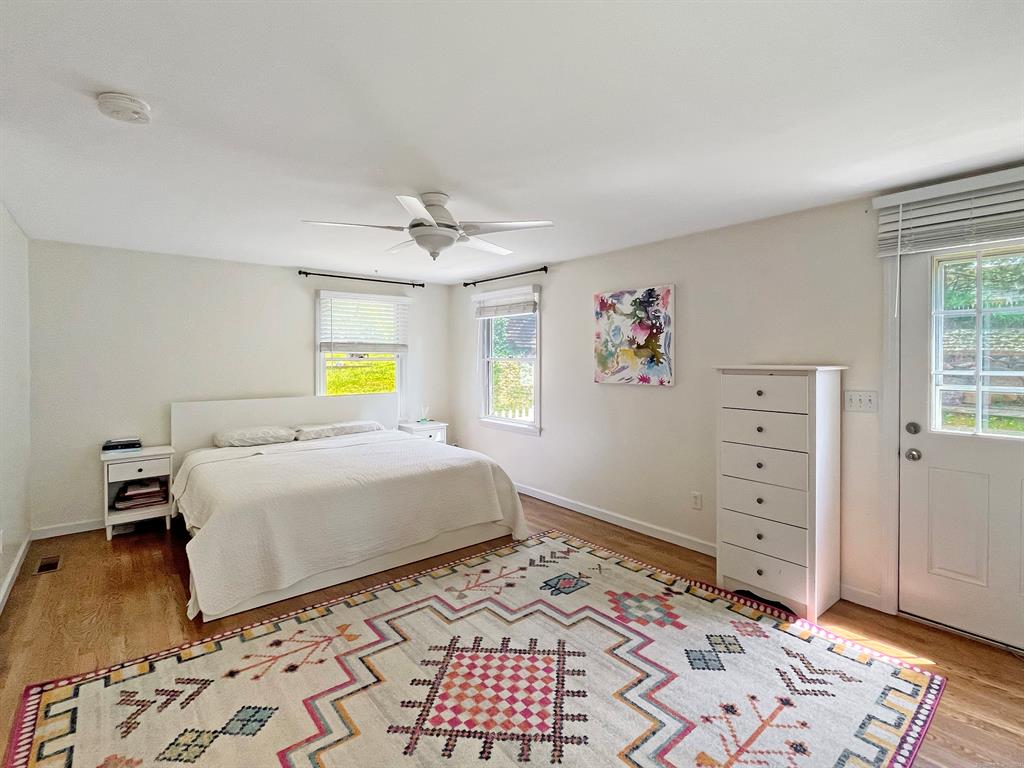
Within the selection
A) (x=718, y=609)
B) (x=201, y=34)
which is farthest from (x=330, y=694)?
(x=201, y=34)

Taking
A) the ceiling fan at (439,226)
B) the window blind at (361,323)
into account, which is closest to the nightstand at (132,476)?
the window blind at (361,323)

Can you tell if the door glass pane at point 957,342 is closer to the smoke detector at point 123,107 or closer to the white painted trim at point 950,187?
the white painted trim at point 950,187

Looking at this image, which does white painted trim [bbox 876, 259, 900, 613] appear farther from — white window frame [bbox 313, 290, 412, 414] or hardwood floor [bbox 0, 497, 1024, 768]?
white window frame [bbox 313, 290, 412, 414]

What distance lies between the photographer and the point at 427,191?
272 centimetres

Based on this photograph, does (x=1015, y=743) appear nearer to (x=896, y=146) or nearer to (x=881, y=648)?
(x=881, y=648)

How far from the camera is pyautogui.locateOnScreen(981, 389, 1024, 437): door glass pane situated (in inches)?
95.0

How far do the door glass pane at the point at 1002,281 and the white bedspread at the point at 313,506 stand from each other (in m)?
3.00

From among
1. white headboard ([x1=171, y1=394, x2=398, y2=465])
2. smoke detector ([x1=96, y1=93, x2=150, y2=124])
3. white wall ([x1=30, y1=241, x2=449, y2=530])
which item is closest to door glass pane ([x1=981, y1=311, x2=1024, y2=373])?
smoke detector ([x1=96, y1=93, x2=150, y2=124])

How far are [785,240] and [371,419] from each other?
4.14 meters

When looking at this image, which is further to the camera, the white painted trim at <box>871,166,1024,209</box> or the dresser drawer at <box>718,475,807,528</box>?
the dresser drawer at <box>718,475,807,528</box>

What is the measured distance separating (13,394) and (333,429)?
2175 mm

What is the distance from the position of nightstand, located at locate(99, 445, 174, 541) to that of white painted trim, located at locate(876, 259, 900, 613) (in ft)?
16.3

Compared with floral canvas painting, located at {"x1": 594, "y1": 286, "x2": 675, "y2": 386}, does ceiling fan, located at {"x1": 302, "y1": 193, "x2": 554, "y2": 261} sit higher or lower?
higher

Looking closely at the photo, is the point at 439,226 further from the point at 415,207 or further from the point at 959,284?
the point at 959,284
